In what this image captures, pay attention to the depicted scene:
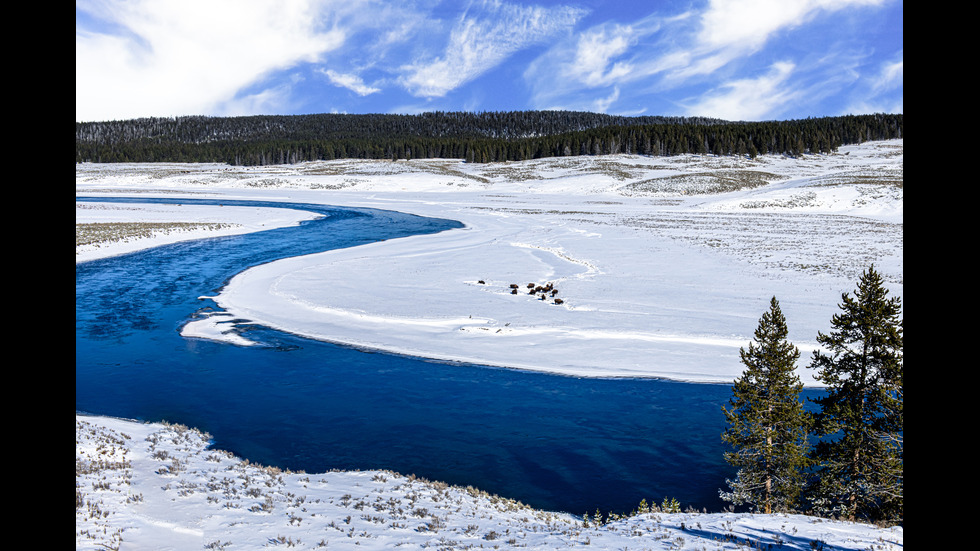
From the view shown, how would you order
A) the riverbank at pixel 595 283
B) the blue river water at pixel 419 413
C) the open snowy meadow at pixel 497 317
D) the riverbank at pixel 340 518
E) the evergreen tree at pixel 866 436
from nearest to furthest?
the riverbank at pixel 340 518
the open snowy meadow at pixel 497 317
the evergreen tree at pixel 866 436
the blue river water at pixel 419 413
the riverbank at pixel 595 283

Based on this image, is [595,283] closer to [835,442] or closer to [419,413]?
[419,413]

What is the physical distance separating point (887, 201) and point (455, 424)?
62892 millimetres

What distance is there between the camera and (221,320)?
23.4 meters

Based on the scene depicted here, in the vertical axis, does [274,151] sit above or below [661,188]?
above

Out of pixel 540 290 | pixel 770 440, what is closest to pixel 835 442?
pixel 770 440

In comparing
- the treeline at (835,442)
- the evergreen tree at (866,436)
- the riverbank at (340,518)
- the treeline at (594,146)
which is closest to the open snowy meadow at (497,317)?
the riverbank at (340,518)

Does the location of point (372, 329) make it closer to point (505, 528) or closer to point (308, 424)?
point (308, 424)

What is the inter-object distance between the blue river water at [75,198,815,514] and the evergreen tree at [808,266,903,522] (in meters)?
2.10

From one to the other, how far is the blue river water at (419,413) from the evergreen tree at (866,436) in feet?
6.90

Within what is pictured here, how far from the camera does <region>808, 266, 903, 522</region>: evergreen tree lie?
11453mm

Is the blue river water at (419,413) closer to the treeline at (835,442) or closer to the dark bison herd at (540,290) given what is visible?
the treeline at (835,442)

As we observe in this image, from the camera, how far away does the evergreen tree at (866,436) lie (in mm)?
11453
